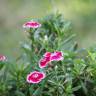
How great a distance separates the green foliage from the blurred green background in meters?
1.98

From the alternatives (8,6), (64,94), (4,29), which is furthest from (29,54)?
(8,6)

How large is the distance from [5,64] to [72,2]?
2.73m

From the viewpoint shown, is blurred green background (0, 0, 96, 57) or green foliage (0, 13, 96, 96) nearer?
green foliage (0, 13, 96, 96)

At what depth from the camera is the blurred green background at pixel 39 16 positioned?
14.3 feet

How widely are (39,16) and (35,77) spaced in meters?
3.20

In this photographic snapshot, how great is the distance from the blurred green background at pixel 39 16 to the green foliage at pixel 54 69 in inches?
77.9

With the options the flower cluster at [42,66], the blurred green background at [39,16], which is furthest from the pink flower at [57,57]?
the blurred green background at [39,16]

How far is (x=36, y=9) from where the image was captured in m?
5.04

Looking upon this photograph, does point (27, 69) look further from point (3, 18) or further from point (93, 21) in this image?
point (3, 18)

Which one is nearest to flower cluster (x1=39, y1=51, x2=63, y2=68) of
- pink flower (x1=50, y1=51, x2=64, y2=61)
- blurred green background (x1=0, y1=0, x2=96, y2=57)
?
pink flower (x1=50, y1=51, x2=64, y2=61)

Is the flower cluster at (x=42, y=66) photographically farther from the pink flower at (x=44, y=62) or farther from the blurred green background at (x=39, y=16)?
the blurred green background at (x=39, y=16)

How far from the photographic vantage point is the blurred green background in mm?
4352

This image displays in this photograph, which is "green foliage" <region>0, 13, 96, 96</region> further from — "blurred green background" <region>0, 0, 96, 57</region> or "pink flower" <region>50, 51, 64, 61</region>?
"blurred green background" <region>0, 0, 96, 57</region>

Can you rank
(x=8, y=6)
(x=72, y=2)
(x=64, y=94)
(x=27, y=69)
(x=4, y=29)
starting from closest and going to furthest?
1. (x=64, y=94)
2. (x=27, y=69)
3. (x=72, y=2)
4. (x=4, y=29)
5. (x=8, y=6)
